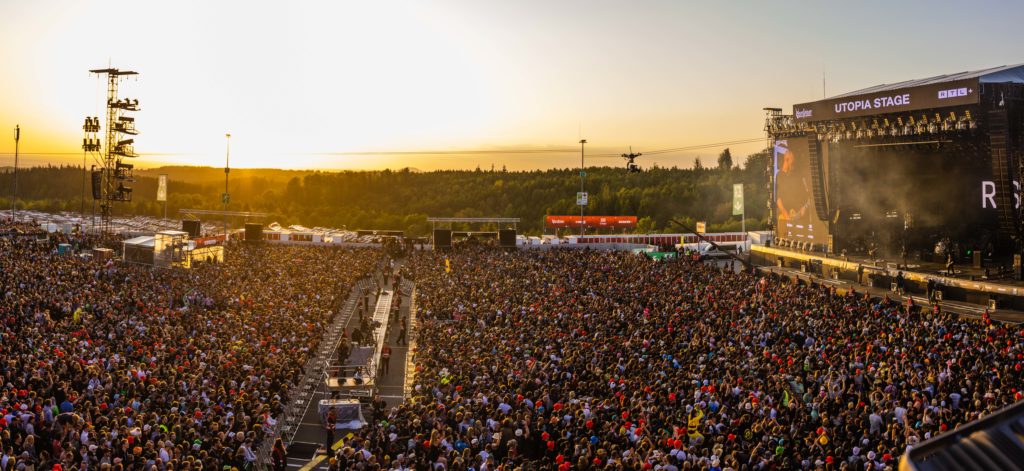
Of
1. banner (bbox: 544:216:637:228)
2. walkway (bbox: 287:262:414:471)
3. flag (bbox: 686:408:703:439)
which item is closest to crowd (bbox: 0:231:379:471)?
walkway (bbox: 287:262:414:471)

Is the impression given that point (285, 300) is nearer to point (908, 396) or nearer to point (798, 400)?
point (798, 400)

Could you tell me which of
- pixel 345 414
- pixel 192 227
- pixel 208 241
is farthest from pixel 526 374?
pixel 192 227

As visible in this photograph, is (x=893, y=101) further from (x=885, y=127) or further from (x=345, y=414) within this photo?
(x=345, y=414)

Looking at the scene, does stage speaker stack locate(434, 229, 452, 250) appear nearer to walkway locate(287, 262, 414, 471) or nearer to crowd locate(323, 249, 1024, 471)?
walkway locate(287, 262, 414, 471)

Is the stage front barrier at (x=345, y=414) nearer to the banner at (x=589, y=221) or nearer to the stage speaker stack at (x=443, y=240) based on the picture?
the stage speaker stack at (x=443, y=240)

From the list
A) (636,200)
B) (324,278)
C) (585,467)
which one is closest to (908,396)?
(585,467)
